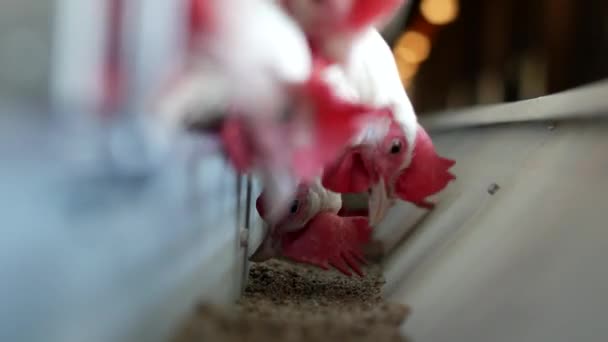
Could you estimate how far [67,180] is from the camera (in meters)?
0.27

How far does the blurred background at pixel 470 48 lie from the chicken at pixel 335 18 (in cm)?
18

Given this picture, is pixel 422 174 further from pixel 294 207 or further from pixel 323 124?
pixel 323 124

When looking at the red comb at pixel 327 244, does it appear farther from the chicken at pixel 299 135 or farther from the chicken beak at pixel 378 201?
the chicken at pixel 299 135

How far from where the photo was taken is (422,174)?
0.73m

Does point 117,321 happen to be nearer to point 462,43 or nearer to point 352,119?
point 352,119

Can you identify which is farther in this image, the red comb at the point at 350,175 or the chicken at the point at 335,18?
A: the red comb at the point at 350,175

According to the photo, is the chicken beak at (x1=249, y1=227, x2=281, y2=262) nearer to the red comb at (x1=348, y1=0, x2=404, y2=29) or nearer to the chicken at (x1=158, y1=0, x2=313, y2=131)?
the red comb at (x1=348, y1=0, x2=404, y2=29)

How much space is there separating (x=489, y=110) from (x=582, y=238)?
653 millimetres

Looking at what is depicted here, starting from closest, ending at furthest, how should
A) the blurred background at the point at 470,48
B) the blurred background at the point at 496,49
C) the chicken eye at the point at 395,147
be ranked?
the blurred background at the point at 470,48 < the chicken eye at the point at 395,147 < the blurred background at the point at 496,49

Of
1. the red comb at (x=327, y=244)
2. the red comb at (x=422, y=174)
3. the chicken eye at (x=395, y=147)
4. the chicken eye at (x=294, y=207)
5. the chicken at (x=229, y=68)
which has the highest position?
the chicken at (x=229, y=68)

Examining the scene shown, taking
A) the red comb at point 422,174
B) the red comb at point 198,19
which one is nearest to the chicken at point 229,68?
the red comb at point 198,19

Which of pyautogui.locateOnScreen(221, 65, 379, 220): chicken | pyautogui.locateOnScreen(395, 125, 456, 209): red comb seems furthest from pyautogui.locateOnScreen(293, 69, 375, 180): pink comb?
pyautogui.locateOnScreen(395, 125, 456, 209): red comb

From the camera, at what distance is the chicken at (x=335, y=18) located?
1.36 feet

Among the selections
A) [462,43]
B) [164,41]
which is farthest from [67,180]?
[462,43]
